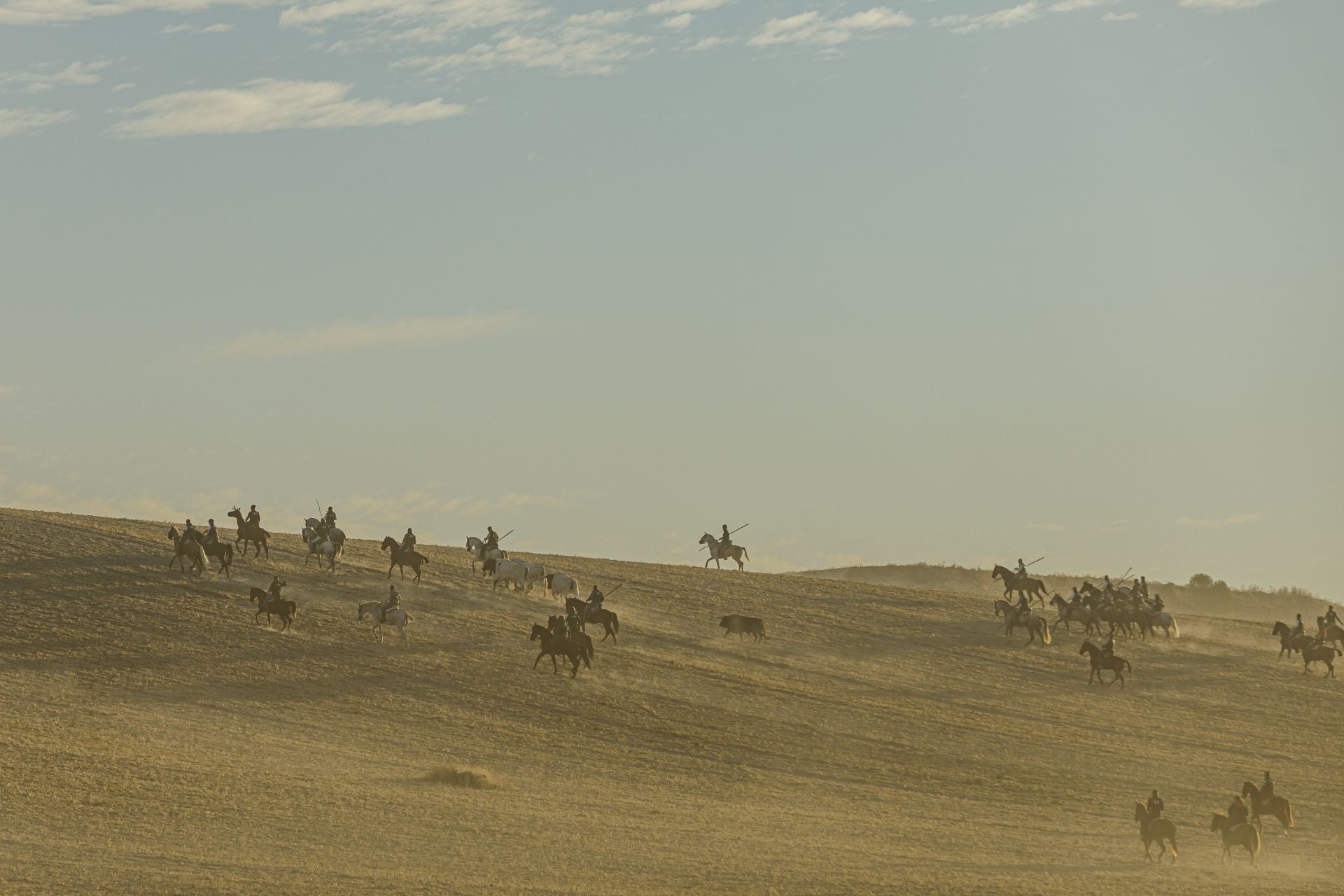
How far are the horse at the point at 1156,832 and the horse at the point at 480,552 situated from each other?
2834 cm

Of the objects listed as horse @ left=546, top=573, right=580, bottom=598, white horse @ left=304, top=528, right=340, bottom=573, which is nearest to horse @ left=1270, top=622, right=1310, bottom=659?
horse @ left=546, top=573, right=580, bottom=598

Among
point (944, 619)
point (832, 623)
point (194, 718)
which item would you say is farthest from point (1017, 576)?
point (194, 718)

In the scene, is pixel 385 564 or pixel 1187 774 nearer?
pixel 1187 774

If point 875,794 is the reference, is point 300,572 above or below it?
Result: above

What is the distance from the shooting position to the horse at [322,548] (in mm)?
49656

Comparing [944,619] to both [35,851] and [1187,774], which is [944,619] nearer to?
[1187,774]

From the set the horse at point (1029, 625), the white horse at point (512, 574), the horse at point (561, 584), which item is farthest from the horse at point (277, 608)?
the horse at point (1029, 625)

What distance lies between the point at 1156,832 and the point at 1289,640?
28.8 meters

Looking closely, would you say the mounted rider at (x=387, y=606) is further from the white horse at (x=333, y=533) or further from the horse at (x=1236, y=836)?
the horse at (x=1236, y=836)

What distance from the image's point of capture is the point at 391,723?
3591 cm

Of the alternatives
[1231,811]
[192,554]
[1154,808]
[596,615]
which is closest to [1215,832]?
[1231,811]

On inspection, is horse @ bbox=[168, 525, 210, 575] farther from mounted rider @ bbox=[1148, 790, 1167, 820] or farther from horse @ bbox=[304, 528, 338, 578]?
mounted rider @ bbox=[1148, 790, 1167, 820]

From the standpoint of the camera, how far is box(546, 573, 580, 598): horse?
4972 centimetres

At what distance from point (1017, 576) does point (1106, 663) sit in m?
12.6
